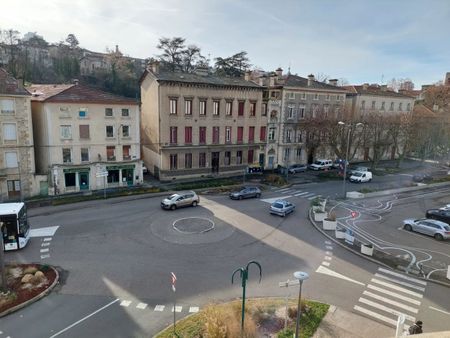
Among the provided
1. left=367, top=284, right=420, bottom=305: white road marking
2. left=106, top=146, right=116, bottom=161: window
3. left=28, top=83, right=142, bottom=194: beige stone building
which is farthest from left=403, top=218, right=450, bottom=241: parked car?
left=106, top=146, right=116, bottom=161: window

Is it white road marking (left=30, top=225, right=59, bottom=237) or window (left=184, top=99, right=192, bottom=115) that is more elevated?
window (left=184, top=99, right=192, bottom=115)

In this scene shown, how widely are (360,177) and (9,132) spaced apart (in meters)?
42.2

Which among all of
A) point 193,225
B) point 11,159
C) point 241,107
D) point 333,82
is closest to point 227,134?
point 241,107

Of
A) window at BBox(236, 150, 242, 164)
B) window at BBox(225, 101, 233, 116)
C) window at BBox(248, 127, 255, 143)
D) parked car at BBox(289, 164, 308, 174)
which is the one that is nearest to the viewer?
window at BBox(225, 101, 233, 116)

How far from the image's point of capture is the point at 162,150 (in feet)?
135

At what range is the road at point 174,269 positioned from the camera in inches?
594

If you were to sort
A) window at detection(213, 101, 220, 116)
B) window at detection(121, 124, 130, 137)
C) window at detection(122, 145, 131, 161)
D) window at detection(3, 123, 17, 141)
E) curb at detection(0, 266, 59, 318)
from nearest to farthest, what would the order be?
curb at detection(0, 266, 59, 318) → window at detection(3, 123, 17, 141) → window at detection(121, 124, 130, 137) → window at detection(122, 145, 131, 161) → window at detection(213, 101, 220, 116)

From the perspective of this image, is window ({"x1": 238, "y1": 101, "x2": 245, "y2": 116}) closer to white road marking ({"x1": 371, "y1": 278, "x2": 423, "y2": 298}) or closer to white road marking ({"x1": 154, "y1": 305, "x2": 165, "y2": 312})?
white road marking ({"x1": 371, "y1": 278, "x2": 423, "y2": 298})

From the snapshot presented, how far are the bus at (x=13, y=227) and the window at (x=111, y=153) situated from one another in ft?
54.3

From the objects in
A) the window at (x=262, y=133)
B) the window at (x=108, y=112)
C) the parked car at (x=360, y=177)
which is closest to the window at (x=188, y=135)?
the window at (x=108, y=112)

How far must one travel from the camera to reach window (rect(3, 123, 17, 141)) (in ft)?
105

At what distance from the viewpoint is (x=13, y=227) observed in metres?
21.1

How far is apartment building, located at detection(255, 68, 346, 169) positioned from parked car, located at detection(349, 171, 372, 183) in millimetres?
6832

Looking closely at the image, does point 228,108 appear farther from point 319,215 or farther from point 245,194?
point 319,215
